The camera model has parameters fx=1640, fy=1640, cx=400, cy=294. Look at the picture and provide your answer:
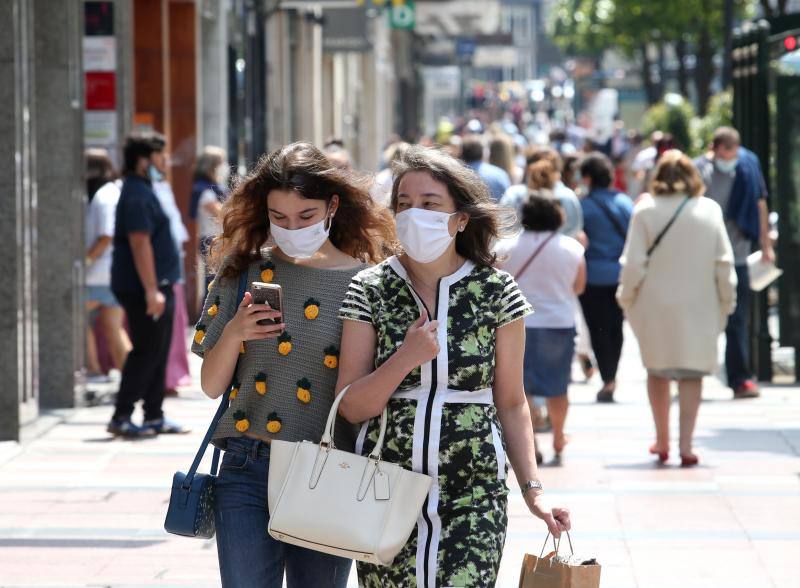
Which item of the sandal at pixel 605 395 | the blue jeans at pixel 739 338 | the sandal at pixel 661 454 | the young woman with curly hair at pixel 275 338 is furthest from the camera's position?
the sandal at pixel 605 395

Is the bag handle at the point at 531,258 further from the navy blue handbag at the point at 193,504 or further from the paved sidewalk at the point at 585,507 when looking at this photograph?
the navy blue handbag at the point at 193,504

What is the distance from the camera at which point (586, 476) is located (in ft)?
29.4

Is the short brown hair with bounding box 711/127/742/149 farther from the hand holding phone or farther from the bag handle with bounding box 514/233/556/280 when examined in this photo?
the hand holding phone

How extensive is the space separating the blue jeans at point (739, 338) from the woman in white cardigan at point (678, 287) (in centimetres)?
284

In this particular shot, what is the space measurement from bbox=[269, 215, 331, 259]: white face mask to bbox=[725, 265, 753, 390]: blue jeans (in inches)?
327

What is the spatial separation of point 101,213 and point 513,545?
5407 millimetres

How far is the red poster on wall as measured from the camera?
12.8 m

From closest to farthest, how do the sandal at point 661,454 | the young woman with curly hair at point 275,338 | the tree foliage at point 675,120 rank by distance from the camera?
the young woman with curly hair at point 275,338, the sandal at point 661,454, the tree foliage at point 675,120

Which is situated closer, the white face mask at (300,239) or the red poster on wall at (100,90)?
the white face mask at (300,239)

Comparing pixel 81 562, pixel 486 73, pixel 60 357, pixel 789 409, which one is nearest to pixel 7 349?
pixel 60 357

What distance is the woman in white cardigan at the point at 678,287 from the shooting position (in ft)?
29.9

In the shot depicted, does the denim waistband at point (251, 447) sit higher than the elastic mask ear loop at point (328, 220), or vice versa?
the elastic mask ear loop at point (328, 220)

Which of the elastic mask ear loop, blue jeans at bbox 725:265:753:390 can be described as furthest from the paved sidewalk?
the elastic mask ear loop

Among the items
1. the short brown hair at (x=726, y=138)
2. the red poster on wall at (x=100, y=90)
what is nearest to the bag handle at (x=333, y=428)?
the short brown hair at (x=726, y=138)
